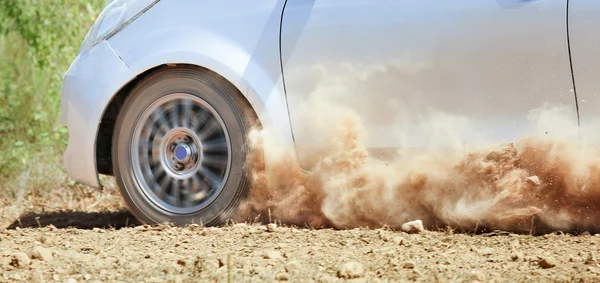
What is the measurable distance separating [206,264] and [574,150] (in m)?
1.95

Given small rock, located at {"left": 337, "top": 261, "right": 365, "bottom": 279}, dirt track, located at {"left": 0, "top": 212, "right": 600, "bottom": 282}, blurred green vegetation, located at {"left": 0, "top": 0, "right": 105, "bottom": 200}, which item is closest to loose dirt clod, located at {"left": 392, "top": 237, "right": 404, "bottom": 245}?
dirt track, located at {"left": 0, "top": 212, "right": 600, "bottom": 282}

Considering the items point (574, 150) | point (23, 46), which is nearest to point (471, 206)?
point (574, 150)

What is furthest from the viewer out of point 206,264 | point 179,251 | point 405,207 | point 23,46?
point 23,46

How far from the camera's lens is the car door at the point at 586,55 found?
4.50 m

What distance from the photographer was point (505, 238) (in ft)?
15.3

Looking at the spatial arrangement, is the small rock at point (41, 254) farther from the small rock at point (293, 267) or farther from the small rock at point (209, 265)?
the small rock at point (293, 267)

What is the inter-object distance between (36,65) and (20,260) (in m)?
4.43

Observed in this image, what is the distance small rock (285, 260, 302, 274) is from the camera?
3924 mm

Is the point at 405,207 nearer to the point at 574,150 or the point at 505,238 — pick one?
the point at 505,238

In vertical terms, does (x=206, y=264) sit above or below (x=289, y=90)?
below

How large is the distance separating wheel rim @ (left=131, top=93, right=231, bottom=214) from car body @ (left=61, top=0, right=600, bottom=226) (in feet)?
0.78

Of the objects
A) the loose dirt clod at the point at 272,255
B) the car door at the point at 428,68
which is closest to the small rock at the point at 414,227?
the car door at the point at 428,68

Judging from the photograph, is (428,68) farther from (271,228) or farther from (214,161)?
(214,161)

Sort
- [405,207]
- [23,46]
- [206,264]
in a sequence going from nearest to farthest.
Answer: [206,264]
[405,207]
[23,46]
